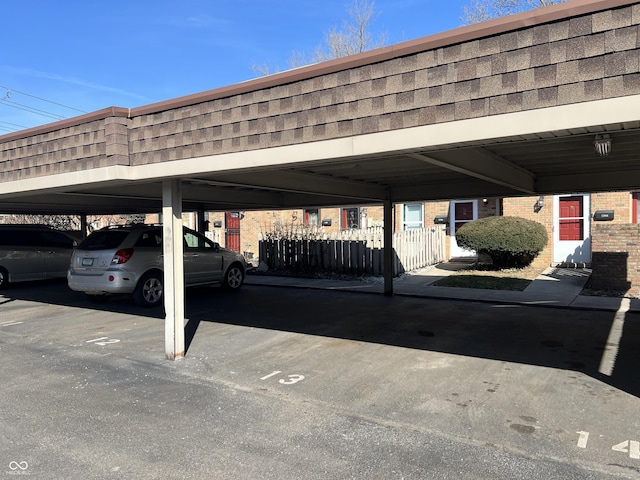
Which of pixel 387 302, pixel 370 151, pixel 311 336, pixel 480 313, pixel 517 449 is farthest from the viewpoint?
pixel 387 302

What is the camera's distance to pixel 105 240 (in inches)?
382

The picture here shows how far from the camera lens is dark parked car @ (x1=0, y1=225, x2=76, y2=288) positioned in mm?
13219

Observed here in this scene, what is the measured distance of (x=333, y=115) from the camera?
179 inches

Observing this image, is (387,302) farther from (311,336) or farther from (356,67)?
(356,67)

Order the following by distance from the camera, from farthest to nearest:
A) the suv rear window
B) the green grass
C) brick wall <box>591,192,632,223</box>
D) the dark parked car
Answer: brick wall <box>591,192,632,223</box>, the dark parked car, the green grass, the suv rear window

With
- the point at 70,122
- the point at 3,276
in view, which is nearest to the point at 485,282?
the point at 70,122

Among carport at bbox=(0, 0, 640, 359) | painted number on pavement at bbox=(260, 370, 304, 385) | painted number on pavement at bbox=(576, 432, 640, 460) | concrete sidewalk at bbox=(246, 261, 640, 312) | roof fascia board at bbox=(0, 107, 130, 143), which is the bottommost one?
painted number on pavement at bbox=(576, 432, 640, 460)

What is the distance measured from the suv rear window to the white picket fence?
7.02 metres

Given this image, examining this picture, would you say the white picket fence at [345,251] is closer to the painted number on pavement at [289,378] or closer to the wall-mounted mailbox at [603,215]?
the wall-mounted mailbox at [603,215]

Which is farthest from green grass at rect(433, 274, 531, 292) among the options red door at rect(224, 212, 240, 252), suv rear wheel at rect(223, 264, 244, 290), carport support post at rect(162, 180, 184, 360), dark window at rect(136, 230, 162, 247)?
red door at rect(224, 212, 240, 252)

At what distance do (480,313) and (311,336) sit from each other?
345 cm

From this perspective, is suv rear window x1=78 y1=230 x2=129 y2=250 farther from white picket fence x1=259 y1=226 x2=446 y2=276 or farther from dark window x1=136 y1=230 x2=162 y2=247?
white picket fence x1=259 y1=226 x2=446 y2=276

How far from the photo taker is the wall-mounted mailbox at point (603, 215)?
14219 millimetres

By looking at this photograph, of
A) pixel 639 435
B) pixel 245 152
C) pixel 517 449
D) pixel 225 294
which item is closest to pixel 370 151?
pixel 245 152
